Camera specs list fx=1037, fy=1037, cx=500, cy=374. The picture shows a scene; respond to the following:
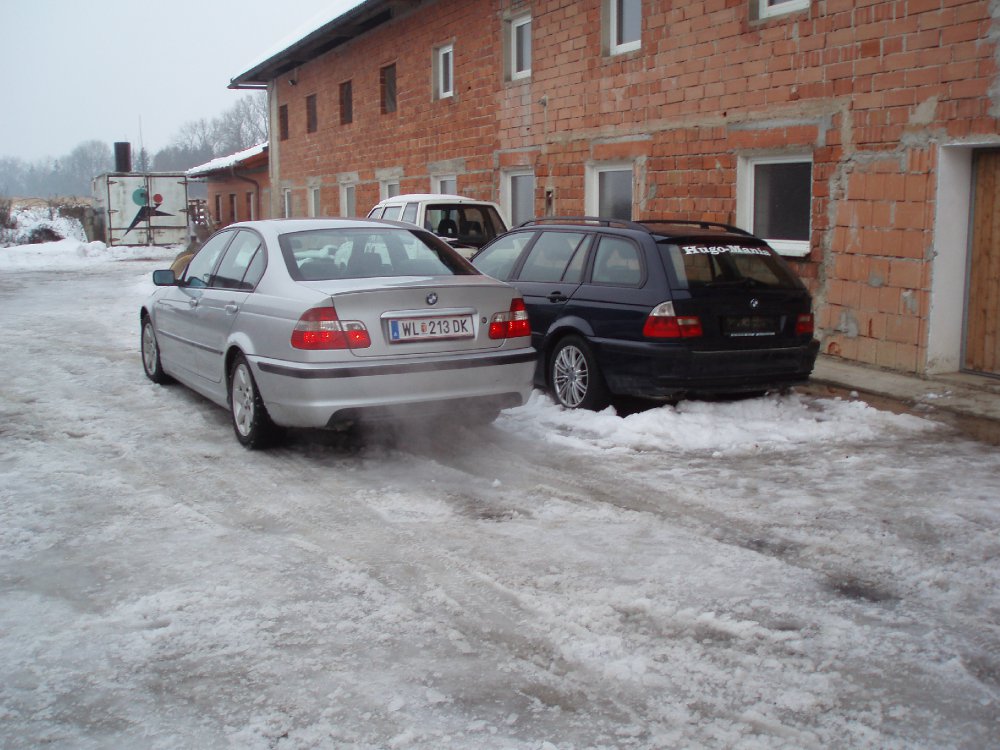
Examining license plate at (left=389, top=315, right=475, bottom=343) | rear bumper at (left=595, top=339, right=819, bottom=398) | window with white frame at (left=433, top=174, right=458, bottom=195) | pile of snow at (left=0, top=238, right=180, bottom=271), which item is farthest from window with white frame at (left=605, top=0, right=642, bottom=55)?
pile of snow at (left=0, top=238, right=180, bottom=271)

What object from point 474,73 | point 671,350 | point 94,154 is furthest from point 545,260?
point 94,154

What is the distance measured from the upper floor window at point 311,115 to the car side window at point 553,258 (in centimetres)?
2032

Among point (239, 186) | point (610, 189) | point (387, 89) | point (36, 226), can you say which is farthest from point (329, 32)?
point (36, 226)

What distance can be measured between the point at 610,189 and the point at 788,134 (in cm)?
402

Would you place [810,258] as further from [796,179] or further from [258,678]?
[258,678]

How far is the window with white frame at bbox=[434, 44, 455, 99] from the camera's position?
2023 centimetres

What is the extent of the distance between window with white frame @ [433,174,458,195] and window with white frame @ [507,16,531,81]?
293 cm

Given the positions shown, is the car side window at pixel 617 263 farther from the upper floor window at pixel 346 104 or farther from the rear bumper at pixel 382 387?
the upper floor window at pixel 346 104

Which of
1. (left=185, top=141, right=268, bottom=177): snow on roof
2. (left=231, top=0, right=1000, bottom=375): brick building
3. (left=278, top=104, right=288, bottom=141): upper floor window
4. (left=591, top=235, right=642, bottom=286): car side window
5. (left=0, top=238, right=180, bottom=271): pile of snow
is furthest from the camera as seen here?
(left=185, top=141, right=268, bottom=177): snow on roof

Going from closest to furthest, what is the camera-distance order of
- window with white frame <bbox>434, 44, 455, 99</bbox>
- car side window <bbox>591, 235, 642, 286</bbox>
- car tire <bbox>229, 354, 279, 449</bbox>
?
car tire <bbox>229, 354, 279, 449</bbox>
car side window <bbox>591, 235, 642, 286</bbox>
window with white frame <bbox>434, 44, 455, 99</bbox>

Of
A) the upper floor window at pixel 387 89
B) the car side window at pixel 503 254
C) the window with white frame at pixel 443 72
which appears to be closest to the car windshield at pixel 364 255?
the car side window at pixel 503 254

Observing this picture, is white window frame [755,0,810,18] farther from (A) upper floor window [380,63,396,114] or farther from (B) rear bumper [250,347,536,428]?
(A) upper floor window [380,63,396,114]

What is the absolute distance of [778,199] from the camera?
11461mm

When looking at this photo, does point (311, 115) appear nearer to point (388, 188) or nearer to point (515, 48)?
point (388, 188)
